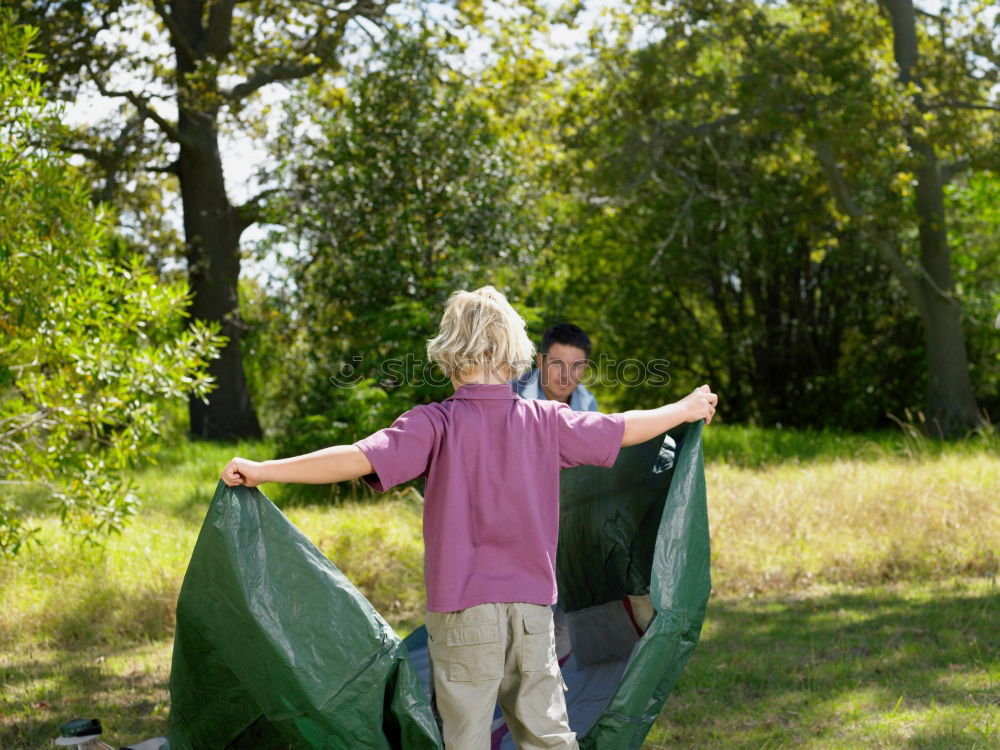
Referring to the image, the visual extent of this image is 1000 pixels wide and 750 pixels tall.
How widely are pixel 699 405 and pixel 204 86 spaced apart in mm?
9820

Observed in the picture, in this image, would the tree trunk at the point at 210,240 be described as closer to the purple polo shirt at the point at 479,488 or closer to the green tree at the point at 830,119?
the green tree at the point at 830,119

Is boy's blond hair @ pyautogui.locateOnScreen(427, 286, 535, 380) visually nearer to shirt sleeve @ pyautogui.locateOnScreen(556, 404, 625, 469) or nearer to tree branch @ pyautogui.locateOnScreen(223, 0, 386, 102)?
shirt sleeve @ pyautogui.locateOnScreen(556, 404, 625, 469)

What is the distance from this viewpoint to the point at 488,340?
2.80 meters

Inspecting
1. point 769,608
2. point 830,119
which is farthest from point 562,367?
point 830,119

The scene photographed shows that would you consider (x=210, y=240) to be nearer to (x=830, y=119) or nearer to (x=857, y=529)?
(x=830, y=119)

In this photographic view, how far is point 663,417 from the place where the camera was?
302 cm

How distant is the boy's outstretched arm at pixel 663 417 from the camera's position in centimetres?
296

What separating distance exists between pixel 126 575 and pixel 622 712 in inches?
164

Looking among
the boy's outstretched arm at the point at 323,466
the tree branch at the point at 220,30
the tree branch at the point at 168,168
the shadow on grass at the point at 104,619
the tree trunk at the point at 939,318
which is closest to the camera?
the boy's outstretched arm at the point at 323,466

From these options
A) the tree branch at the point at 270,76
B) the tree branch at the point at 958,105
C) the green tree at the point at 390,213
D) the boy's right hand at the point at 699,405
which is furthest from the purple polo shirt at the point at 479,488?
the tree branch at the point at 270,76

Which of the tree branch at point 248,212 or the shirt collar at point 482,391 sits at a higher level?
the tree branch at point 248,212

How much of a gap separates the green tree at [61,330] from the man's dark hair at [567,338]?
2231mm

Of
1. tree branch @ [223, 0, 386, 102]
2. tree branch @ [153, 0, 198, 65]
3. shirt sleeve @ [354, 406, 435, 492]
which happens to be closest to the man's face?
shirt sleeve @ [354, 406, 435, 492]

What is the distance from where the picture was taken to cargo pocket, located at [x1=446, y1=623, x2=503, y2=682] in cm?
272
